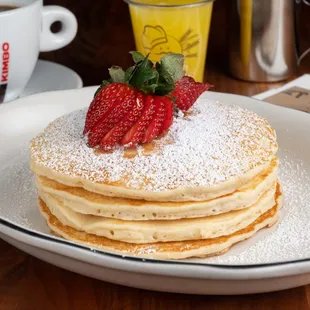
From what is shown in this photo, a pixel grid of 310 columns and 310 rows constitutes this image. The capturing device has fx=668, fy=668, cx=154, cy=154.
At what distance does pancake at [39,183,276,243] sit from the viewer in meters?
0.97

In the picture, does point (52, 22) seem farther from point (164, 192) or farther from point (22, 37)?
point (164, 192)

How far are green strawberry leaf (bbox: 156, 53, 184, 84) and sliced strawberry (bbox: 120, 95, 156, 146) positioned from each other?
0.18 feet

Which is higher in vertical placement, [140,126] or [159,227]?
[140,126]

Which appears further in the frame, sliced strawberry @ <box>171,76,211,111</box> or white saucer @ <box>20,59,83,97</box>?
white saucer @ <box>20,59,83,97</box>

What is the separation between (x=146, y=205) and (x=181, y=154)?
0.35 feet

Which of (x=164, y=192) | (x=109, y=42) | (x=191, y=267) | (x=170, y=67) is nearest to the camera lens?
(x=191, y=267)

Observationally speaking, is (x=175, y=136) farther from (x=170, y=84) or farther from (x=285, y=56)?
(x=285, y=56)

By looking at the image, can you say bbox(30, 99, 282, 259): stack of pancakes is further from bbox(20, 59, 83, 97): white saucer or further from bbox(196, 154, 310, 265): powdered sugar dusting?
bbox(20, 59, 83, 97): white saucer

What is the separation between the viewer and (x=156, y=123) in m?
1.03

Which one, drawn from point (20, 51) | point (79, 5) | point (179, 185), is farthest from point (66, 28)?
point (179, 185)

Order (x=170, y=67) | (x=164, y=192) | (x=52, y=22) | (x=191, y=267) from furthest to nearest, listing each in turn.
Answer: (x=52, y=22)
(x=170, y=67)
(x=164, y=192)
(x=191, y=267)

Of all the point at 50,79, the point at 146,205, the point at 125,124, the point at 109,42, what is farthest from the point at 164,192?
the point at 109,42

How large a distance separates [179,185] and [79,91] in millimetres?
574

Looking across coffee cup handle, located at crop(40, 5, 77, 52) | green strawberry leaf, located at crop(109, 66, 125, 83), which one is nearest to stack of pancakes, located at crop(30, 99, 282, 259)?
green strawberry leaf, located at crop(109, 66, 125, 83)
